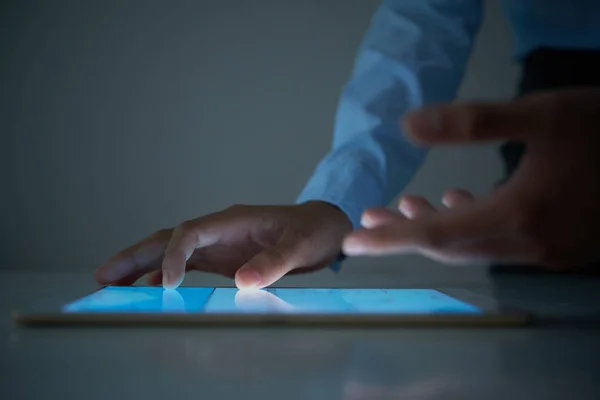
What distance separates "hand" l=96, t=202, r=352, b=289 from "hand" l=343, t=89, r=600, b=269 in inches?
10.6

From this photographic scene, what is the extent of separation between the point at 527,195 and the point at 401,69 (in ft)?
2.26

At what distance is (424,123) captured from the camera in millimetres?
364

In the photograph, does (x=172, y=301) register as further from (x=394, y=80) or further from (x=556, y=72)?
(x=556, y=72)

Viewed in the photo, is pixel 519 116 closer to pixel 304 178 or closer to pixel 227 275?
pixel 227 275

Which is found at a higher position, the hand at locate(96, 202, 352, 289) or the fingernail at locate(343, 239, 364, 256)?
the hand at locate(96, 202, 352, 289)

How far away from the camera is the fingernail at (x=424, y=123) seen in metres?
0.36

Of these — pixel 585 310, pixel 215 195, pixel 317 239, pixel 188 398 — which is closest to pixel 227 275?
pixel 317 239

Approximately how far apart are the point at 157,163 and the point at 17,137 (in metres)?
0.60

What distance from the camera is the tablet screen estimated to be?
46 centimetres

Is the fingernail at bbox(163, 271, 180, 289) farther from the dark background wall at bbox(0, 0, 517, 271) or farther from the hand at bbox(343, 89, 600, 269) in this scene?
the dark background wall at bbox(0, 0, 517, 271)

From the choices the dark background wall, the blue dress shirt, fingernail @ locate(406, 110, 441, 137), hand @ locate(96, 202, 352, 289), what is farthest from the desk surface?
the dark background wall

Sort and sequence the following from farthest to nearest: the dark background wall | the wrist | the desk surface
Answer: the dark background wall, the wrist, the desk surface

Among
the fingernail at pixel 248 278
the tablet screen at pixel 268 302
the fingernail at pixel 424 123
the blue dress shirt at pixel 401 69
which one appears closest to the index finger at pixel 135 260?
the tablet screen at pixel 268 302

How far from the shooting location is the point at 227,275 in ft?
2.94
